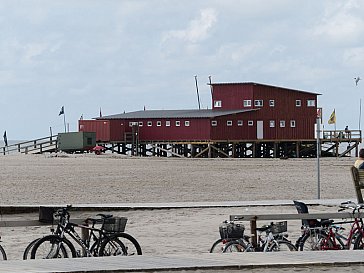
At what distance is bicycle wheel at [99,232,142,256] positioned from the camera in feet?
38.8

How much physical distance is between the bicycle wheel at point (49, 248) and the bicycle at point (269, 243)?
215 centimetres

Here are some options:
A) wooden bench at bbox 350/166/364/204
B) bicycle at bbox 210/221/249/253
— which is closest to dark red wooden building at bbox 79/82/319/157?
wooden bench at bbox 350/166/364/204

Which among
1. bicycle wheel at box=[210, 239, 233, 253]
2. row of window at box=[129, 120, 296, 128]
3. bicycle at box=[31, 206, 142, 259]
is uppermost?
row of window at box=[129, 120, 296, 128]

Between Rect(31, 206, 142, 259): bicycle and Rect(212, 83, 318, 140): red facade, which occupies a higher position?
Rect(212, 83, 318, 140): red facade

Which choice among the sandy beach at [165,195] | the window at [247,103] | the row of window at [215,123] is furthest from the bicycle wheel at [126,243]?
the window at [247,103]

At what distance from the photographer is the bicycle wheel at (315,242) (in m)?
12.2

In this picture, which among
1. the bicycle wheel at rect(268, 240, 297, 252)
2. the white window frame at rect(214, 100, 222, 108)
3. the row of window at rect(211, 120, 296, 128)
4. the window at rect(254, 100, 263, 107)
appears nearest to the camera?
the bicycle wheel at rect(268, 240, 297, 252)

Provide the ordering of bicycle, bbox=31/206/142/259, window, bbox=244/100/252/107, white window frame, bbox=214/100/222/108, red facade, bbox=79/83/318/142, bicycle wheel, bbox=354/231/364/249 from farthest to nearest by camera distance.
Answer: white window frame, bbox=214/100/222/108
window, bbox=244/100/252/107
red facade, bbox=79/83/318/142
bicycle wheel, bbox=354/231/364/249
bicycle, bbox=31/206/142/259

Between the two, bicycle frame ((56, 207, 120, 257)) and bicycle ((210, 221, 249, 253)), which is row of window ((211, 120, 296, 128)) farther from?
bicycle frame ((56, 207, 120, 257))

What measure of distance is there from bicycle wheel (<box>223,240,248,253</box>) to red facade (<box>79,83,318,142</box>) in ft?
186

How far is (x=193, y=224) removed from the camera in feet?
57.7

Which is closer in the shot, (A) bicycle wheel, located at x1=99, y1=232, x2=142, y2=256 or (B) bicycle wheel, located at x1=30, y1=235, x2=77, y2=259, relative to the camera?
(B) bicycle wheel, located at x1=30, y1=235, x2=77, y2=259

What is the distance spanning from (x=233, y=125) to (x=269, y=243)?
58162 mm

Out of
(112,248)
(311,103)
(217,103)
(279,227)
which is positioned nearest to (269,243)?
(279,227)
